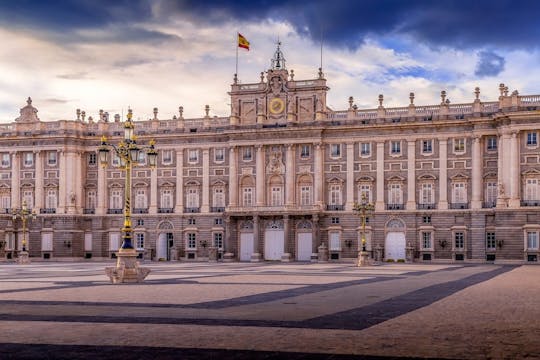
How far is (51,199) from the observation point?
86.8 metres

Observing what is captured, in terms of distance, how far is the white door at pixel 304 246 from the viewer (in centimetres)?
7988

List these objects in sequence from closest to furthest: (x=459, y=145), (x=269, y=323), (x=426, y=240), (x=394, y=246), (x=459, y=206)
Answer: (x=269, y=323) → (x=459, y=206) → (x=459, y=145) → (x=426, y=240) → (x=394, y=246)

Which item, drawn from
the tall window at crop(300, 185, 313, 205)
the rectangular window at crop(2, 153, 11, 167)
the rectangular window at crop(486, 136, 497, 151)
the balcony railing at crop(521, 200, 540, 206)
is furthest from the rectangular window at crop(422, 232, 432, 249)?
the rectangular window at crop(2, 153, 11, 167)

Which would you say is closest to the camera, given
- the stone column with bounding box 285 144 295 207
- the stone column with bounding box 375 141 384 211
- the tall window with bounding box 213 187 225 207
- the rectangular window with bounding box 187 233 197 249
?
the stone column with bounding box 375 141 384 211

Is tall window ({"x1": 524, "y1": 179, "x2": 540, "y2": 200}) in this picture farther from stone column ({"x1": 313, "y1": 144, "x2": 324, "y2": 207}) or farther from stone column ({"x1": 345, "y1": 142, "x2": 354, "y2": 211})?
stone column ({"x1": 313, "y1": 144, "x2": 324, "y2": 207})

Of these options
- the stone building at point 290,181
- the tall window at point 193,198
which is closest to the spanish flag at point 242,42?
the stone building at point 290,181

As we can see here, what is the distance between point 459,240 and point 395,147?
10469mm

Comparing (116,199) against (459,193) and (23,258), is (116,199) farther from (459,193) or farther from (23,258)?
(459,193)

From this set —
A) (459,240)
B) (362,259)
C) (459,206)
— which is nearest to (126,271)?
(362,259)

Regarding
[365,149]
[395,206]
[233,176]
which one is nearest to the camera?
[395,206]

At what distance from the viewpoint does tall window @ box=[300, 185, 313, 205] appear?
80.6 metres

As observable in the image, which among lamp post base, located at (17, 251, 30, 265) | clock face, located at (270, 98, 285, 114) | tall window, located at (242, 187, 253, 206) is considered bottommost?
lamp post base, located at (17, 251, 30, 265)

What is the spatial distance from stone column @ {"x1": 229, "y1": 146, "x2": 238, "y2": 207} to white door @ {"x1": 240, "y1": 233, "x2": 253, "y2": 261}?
11.0ft

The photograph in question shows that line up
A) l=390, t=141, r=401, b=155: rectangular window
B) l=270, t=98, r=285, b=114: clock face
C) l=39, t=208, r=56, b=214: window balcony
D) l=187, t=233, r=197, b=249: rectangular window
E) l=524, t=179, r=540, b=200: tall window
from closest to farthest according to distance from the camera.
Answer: l=524, t=179, r=540, b=200: tall window → l=390, t=141, r=401, b=155: rectangular window → l=270, t=98, r=285, b=114: clock face → l=187, t=233, r=197, b=249: rectangular window → l=39, t=208, r=56, b=214: window balcony
